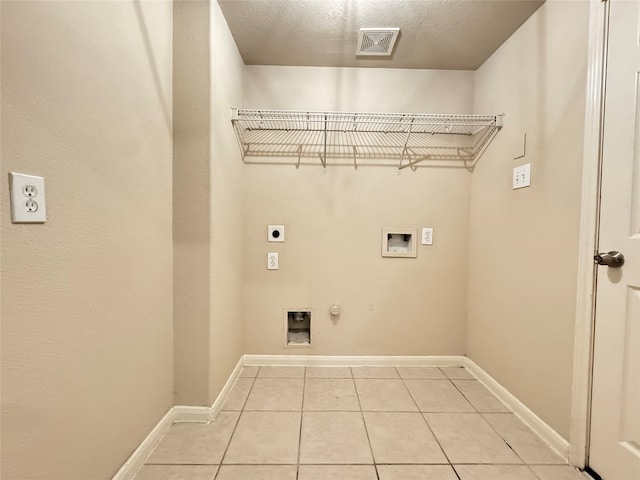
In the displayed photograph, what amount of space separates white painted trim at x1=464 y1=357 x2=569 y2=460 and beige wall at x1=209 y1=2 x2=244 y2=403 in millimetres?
1718

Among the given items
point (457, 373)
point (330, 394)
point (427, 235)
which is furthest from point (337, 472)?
point (427, 235)

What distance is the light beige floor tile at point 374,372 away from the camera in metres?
1.92

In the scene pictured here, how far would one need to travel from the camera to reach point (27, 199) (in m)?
0.69

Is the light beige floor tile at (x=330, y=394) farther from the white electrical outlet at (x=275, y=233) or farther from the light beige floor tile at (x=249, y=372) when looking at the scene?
the white electrical outlet at (x=275, y=233)

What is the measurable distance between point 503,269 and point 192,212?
187 centimetres

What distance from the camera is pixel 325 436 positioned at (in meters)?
1.33

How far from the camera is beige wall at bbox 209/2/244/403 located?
144 centimetres

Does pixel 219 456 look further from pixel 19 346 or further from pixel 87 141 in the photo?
pixel 87 141

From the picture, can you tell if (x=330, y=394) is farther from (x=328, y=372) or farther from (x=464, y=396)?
(x=464, y=396)

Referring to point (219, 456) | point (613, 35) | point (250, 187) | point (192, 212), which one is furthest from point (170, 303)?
point (613, 35)

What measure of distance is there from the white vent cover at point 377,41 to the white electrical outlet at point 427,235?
1270 millimetres

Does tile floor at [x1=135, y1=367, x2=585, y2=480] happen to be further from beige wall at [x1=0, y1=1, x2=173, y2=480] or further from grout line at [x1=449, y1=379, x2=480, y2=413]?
beige wall at [x1=0, y1=1, x2=173, y2=480]

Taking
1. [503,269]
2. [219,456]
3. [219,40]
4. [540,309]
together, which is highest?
[219,40]

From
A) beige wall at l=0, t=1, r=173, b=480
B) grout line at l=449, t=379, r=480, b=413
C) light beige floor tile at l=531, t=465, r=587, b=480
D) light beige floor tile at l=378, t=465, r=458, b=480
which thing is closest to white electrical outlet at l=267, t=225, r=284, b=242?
beige wall at l=0, t=1, r=173, b=480
